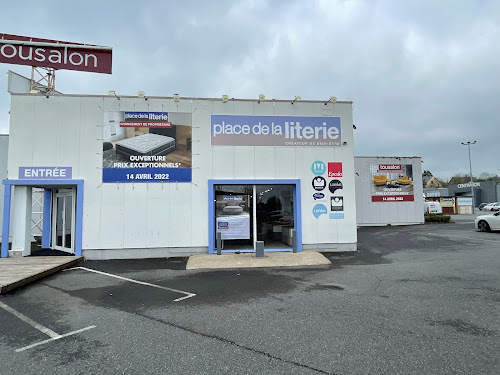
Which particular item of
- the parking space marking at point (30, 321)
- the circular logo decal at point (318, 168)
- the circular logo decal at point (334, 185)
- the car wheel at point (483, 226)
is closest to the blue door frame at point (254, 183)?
the circular logo decal at point (318, 168)

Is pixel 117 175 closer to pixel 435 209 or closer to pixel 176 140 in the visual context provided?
pixel 176 140

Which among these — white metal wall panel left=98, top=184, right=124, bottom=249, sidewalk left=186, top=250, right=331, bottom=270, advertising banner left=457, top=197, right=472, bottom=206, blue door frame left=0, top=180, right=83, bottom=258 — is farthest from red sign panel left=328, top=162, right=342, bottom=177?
advertising banner left=457, top=197, right=472, bottom=206

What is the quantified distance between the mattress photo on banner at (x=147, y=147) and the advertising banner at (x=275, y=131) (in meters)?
1.28

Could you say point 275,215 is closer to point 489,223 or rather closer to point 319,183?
point 319,183

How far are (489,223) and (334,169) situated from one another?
11597mm

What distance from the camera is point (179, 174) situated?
11.5 metres

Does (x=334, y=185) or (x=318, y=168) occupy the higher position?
(x=318, y=168)

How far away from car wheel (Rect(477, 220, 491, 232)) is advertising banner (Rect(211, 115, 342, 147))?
11822 millimetres

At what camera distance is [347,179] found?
1224 centimetres

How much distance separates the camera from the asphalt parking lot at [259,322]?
139 inches

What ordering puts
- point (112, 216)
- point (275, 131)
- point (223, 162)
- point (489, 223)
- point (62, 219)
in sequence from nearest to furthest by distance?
point (112, 216) < point (223, 162) < point (275, 131) < point (62, 219) < point (489, 223)

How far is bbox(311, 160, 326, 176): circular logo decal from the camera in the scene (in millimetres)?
12141

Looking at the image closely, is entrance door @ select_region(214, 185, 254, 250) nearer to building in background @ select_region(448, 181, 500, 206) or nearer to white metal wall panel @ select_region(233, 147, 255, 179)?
white metal wall panel @ select_region(233, 147, 255, 179)

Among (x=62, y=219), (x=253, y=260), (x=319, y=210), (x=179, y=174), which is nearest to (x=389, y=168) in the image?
(x=319, y=210)
